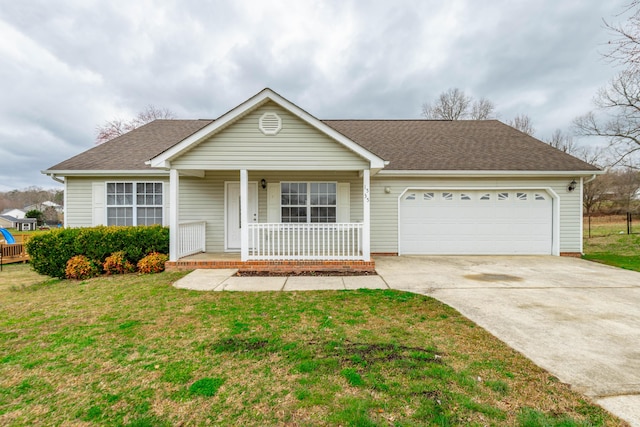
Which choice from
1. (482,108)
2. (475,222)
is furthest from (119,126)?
(482,108)

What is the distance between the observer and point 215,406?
2.28m

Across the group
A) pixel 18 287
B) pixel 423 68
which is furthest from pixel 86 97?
pixel 423 68

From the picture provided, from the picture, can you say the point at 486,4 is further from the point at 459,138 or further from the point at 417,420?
the point at 417,420

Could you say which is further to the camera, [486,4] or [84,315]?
[486,4]

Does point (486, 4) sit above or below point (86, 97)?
below

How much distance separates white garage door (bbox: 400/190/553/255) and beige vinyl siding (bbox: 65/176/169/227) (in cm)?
827

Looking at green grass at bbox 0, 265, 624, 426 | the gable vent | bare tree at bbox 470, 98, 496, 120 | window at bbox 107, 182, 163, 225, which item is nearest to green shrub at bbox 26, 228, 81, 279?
window at bbox 107, 182, 163, 225

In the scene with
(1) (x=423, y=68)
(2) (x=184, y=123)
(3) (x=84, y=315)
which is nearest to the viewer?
(3) (x=84, y=315)

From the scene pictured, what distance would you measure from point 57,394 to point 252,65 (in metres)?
20.1

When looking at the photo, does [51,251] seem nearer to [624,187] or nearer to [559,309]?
[559,309]

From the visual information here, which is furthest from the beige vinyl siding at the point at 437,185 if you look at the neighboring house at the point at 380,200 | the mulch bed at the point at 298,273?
the mulch bed at the point at 298,273

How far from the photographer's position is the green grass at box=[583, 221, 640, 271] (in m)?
8.53

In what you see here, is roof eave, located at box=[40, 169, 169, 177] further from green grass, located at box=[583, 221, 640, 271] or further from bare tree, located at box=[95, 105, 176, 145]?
bare tree, located at box=[95, 105, 176, 145]

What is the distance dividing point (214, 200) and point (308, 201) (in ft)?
10.3
